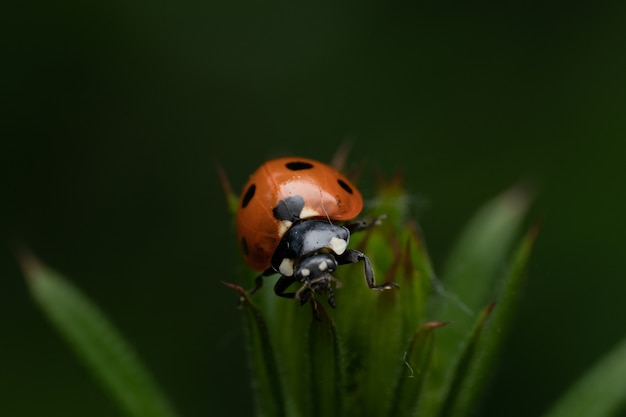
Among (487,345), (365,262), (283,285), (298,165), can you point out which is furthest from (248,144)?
(487,345)

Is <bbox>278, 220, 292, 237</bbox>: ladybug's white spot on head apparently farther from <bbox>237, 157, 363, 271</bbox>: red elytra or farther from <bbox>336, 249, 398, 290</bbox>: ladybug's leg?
<bbox>336, 249, 398, 290</bbox>: ladybug's leg

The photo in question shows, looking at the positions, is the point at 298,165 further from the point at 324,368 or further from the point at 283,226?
the point at 324,368

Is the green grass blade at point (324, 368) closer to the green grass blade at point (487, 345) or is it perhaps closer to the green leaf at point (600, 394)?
the green grass blade at point (487, 345)

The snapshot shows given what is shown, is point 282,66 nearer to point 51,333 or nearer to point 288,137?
point 288,137

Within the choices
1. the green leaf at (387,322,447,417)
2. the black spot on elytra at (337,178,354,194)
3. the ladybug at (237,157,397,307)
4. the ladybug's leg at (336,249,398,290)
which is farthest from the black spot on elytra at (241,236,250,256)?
the green leaf at (387,322,447,417)

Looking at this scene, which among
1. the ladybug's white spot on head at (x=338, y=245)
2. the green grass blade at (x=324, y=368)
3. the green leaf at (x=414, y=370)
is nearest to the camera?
the green grass blade at (x=324, y=368)

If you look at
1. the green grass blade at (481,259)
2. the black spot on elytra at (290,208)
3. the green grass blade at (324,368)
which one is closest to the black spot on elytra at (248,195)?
the black spot on elytra at (290,208)

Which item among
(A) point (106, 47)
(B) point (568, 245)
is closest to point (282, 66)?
(A) point (106, 47)
